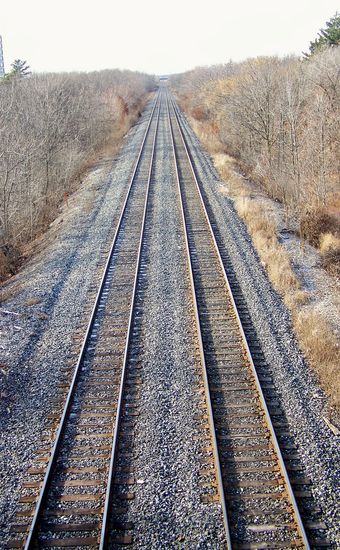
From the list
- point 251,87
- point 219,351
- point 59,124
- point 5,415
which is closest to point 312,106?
point 251,87

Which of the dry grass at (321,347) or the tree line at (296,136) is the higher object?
the tree line at (296,136)

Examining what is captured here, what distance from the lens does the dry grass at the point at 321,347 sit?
8922mm

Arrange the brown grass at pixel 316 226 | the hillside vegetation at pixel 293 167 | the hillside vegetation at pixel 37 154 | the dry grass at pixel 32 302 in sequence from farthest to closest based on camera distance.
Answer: the hillside vegetation at pixel 37 154 → the brown grass at pixel 316 226 → the dry grass at pixel 32 302 → the hillside vegetation at pixel 293 167

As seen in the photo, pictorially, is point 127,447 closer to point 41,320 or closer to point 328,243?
point 41,320

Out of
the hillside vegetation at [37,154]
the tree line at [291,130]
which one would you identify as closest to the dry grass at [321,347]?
the tree line at [291,130]

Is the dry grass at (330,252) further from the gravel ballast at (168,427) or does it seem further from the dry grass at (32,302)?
the dry grass at (32,302)

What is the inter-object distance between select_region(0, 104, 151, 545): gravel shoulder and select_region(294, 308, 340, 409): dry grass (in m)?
4.94

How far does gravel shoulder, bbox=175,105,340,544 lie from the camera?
22.5 ft

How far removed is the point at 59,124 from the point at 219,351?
65.3 ft

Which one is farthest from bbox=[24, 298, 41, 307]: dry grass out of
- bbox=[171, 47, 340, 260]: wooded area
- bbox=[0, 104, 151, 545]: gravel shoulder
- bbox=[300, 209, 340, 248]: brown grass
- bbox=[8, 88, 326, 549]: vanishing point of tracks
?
bbox=[171, 47, 340, 260]: wooded area

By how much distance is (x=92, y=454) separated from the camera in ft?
24.2

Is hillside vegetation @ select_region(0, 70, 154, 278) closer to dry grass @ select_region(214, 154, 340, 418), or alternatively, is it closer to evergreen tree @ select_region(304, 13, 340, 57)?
dry grass @ select_region(214, 154, 340, 418)

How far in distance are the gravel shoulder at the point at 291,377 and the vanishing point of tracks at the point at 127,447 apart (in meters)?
0.44

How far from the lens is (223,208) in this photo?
2025cm
